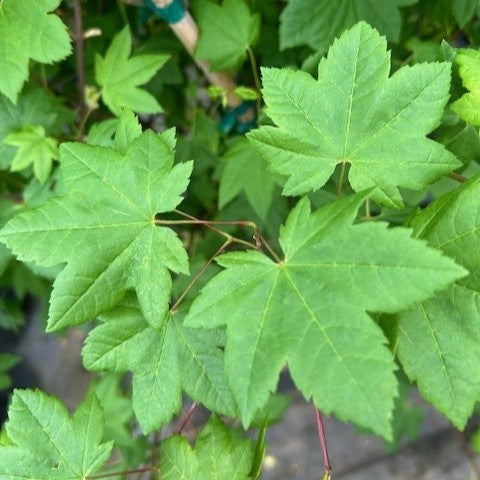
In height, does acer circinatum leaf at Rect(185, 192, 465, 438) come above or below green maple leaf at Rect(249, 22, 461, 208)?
below

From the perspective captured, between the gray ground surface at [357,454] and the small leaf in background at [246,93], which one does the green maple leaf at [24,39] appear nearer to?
the small leaf in background at [246,93]

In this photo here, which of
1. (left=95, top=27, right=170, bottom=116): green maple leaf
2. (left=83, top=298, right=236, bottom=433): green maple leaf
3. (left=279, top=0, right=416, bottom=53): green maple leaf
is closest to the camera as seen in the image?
(left=83, top=298, right=236, bottom=433): green maple leaf

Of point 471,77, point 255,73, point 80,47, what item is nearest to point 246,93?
point 255,73

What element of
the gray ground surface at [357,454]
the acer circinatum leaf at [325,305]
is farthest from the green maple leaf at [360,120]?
the gray ground surface at [357,454]

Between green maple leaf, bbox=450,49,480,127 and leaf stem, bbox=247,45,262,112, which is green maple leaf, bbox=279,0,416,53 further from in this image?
green maple leaf, bbox=450,49,480,127

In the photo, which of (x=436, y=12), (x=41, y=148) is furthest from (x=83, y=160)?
(x=436, y=12)

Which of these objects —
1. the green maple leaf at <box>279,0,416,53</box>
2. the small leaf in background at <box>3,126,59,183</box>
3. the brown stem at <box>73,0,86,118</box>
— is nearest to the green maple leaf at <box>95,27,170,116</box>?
the brown stem at <box>73,0,86,118</box>
